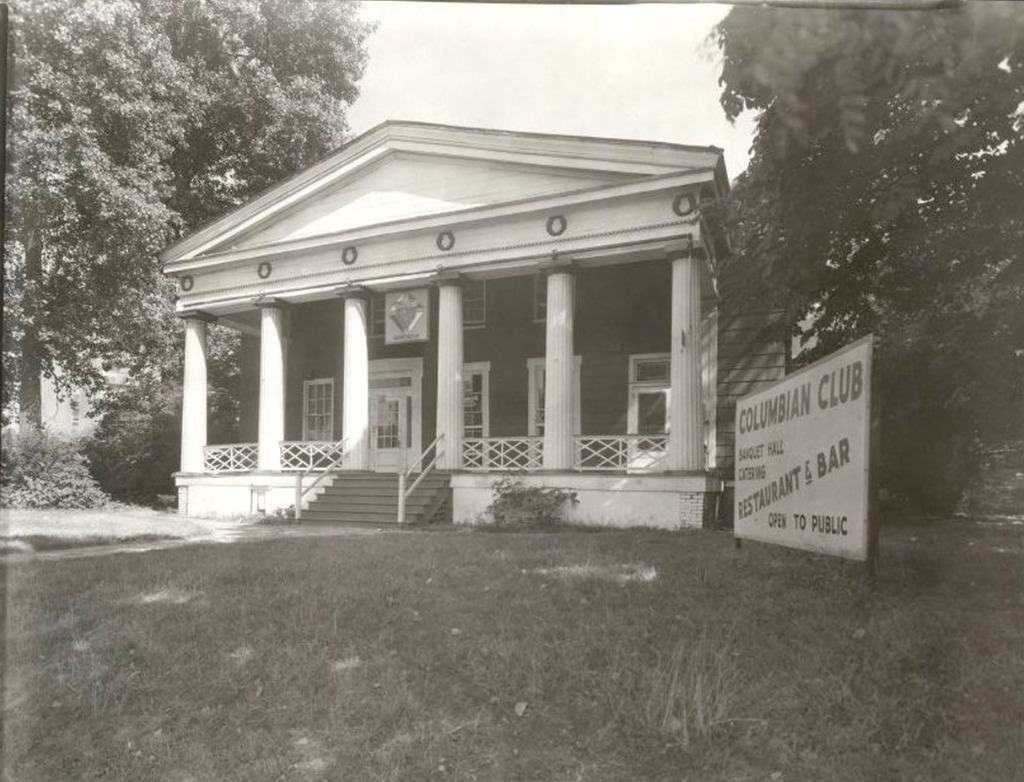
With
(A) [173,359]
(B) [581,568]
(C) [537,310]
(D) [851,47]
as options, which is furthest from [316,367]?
(D) [851,47]

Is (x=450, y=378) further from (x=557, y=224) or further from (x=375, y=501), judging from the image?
(x=557, y=224)

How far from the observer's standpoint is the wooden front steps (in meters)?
14.3

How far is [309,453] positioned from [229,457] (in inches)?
100

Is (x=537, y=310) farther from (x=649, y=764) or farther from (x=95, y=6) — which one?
(x=649, y=764)

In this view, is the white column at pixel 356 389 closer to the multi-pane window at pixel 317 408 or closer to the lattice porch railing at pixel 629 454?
the multi-pane window at pixel 317 408

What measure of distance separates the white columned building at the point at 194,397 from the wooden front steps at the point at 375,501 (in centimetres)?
444

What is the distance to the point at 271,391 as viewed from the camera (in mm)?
17531

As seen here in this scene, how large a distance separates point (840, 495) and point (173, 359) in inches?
982

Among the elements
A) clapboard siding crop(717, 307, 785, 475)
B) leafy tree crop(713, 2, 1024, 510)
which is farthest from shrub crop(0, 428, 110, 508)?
leafy tree crop(713, 2, 1024, 510)

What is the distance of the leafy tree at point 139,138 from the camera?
624 inches

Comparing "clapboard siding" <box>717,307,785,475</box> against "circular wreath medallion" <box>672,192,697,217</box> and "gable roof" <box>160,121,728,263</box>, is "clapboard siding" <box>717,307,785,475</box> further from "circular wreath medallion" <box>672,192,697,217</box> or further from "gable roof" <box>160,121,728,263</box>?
"gable roof" <box>160,121,728,263</box>

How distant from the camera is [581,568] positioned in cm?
737

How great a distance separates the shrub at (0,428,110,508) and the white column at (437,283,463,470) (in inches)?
359

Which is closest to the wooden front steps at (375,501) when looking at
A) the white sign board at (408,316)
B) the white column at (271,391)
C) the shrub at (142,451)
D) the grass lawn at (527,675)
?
the white column at (271,391)
